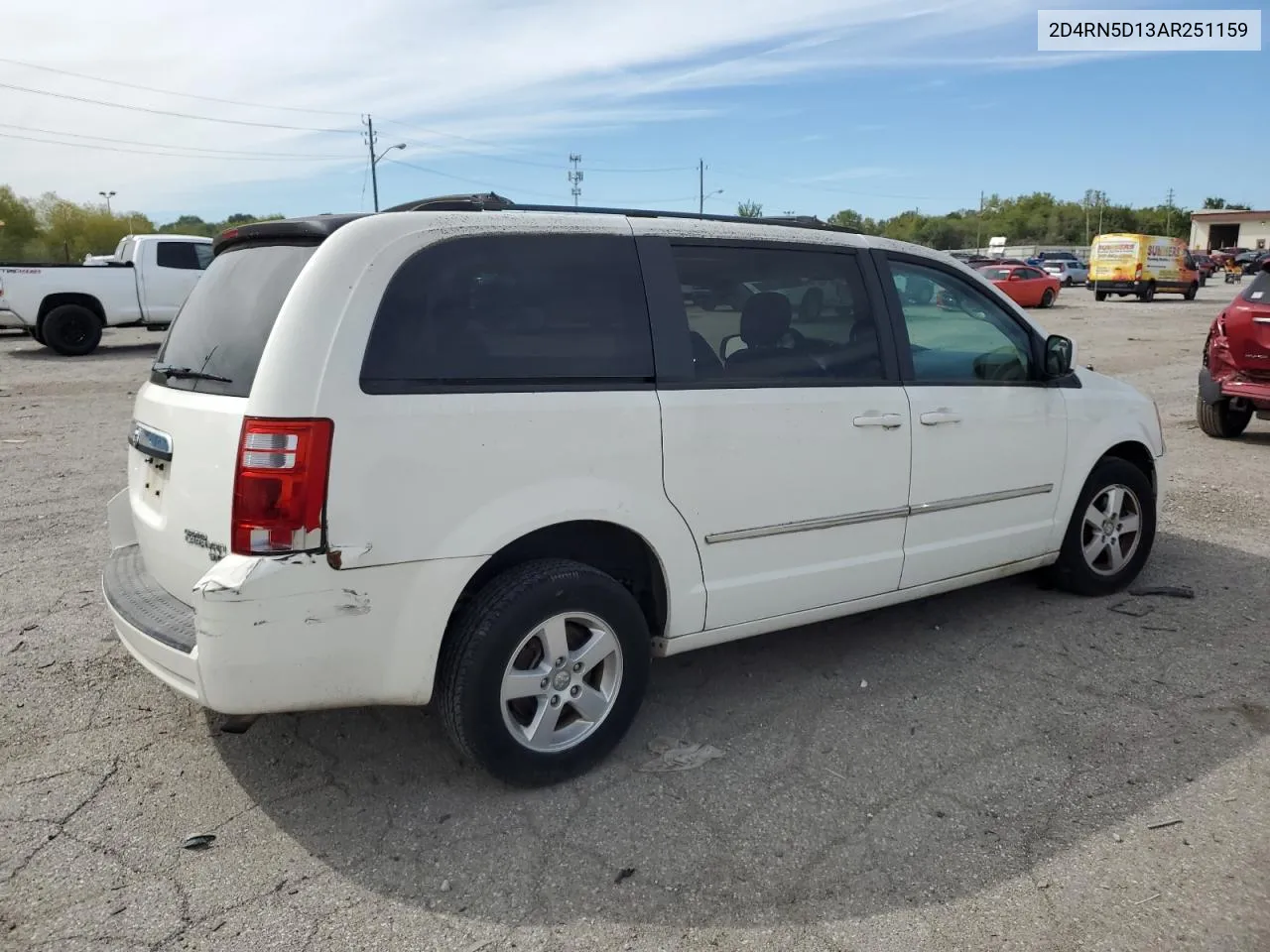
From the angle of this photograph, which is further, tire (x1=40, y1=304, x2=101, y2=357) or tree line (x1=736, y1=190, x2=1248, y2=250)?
tree line (x1=736, y1=190, x2=1248, y2=250)

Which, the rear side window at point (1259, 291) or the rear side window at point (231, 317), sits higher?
the rear side window at point (1259, 291)

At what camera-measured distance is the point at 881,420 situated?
12.8ft

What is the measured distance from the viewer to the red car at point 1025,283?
31.1 m

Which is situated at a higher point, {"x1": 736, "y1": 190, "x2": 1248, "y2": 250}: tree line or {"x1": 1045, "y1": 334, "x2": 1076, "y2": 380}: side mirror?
{"x1": 736, "y1": 190, "x2": 1248, "y2": 250}: tree line

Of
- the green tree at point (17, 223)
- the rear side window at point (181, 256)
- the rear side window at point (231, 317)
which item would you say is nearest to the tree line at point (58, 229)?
the green tree at point (17, 223)

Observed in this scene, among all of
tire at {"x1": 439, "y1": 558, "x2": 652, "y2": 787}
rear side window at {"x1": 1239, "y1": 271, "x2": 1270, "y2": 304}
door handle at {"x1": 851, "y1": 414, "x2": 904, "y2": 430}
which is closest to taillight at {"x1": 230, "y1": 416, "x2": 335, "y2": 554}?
tire at {"x1": 439, "y1": 558, "x2": 652, "y2": 787}

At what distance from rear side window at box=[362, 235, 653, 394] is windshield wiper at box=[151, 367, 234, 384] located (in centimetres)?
58

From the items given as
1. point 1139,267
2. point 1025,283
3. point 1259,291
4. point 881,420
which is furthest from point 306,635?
point 1139,267

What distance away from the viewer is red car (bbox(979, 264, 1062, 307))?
3108 centimetres

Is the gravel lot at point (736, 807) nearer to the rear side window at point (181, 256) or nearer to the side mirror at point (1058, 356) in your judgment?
the side mirror at point (1058, 356)

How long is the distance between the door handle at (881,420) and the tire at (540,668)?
1198 millimetres

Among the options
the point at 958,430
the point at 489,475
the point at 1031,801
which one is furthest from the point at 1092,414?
the point at 489,475

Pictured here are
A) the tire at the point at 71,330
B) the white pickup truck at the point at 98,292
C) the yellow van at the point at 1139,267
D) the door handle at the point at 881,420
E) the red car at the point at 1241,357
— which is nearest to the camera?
the door handle at the point at 881,420

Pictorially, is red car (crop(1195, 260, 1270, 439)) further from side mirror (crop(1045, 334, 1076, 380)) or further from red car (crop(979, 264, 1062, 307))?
red car (crop(979, 264, 1062, 307))
